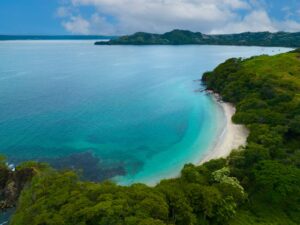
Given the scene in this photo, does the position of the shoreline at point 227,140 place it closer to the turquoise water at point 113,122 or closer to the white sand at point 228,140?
the white sand at point 228,140

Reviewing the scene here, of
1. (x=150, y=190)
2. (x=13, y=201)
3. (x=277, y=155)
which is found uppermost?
(x=150, y=190)

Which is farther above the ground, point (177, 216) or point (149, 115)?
point (177, 216)

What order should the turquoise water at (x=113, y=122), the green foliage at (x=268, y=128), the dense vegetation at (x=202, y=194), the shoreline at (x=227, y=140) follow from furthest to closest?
the turquoise water at (x=113, y=122), the shoreline at (x=227, y=140), the green foliage at (x=268, y=128), the dense vegetation at (x=202, y=194)

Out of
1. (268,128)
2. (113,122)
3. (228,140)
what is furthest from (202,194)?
(113,122)

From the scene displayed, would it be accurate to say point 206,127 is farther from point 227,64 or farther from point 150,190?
point 227,64

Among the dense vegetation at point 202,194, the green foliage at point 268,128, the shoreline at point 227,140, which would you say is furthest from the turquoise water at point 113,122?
the dense vegetation at point 202,194

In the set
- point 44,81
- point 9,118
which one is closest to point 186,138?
point 9,118

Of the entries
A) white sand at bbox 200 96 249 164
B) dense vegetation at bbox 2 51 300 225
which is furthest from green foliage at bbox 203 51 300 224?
white sand at bbox 200 96 249 164
